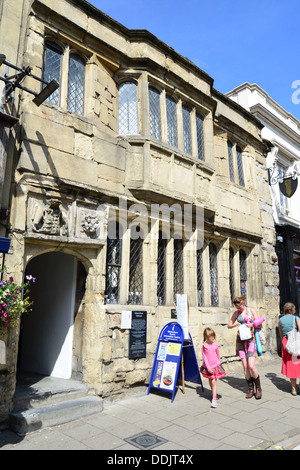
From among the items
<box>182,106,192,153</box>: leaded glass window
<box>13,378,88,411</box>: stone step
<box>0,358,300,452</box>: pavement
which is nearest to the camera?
<box>0,358,300,452</box>: pavement

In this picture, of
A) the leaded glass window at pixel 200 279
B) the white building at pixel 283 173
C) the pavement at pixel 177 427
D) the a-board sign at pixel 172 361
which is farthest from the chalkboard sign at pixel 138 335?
the white building at pixel 283 173

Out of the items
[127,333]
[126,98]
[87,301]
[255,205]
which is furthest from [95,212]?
[255,205]

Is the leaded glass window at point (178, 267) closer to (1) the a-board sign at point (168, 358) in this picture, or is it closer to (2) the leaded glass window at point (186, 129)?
(1) the a-board sign at point (168, 358)

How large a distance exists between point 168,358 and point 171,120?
5.00 m

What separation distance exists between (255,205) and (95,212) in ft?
18.3

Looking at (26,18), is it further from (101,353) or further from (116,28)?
(101,353)

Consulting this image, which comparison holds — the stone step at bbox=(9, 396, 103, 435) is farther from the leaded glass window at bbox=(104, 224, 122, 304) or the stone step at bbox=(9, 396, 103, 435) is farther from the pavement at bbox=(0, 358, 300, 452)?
the leaded glass window at bbox=(104, 224, 122, 304)

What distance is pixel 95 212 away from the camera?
240 inches

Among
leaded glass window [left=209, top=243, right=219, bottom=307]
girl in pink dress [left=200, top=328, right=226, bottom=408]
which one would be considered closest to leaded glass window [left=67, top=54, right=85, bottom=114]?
leaded glass window [left=209, top=243, right=219, bottom=307]

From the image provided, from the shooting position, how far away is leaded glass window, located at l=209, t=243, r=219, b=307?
8500mm

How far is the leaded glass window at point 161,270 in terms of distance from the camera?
7193 millimetres

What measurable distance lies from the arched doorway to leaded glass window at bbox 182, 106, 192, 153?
3666mm

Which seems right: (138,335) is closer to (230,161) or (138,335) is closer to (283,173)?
(230,161)
